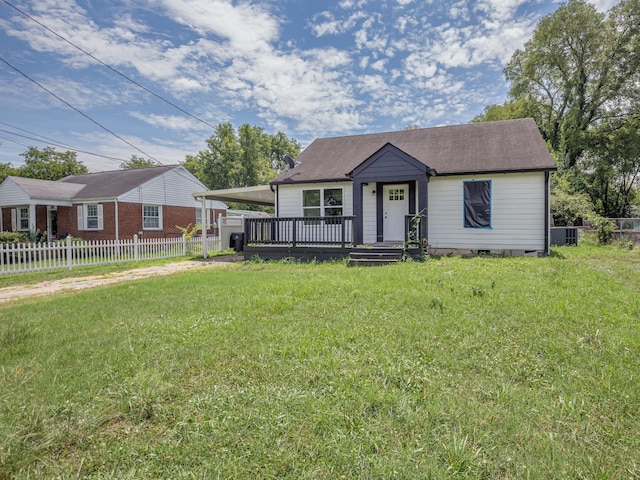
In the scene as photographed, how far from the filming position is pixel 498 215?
443 inches

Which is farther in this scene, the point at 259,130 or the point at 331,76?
the point at 259,130

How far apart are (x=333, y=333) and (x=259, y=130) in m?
34.6

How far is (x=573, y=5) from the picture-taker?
21.8 metres

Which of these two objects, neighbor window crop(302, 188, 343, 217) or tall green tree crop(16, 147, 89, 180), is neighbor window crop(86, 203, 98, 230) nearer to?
neighbor window crop(302, 188, 343, 217)

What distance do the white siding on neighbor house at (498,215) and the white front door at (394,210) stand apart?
97 cm

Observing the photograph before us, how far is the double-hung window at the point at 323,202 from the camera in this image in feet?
42.4

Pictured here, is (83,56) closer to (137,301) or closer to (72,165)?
(137,301)

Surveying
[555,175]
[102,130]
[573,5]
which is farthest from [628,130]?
[102,130]

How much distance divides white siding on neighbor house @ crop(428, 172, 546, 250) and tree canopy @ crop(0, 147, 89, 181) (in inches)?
1586

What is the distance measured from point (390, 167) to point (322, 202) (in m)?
3.23

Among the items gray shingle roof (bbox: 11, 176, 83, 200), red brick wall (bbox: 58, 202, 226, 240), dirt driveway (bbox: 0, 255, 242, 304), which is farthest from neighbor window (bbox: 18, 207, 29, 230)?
dirt driveway (bbox: 0, 255, 242, 304)

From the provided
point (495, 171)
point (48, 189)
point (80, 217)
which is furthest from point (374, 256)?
point (48, 189)

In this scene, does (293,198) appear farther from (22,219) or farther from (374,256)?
(22,219)

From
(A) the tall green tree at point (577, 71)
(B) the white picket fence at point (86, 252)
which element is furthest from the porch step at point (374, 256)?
(A) the tall green tree at point (577, 71)
